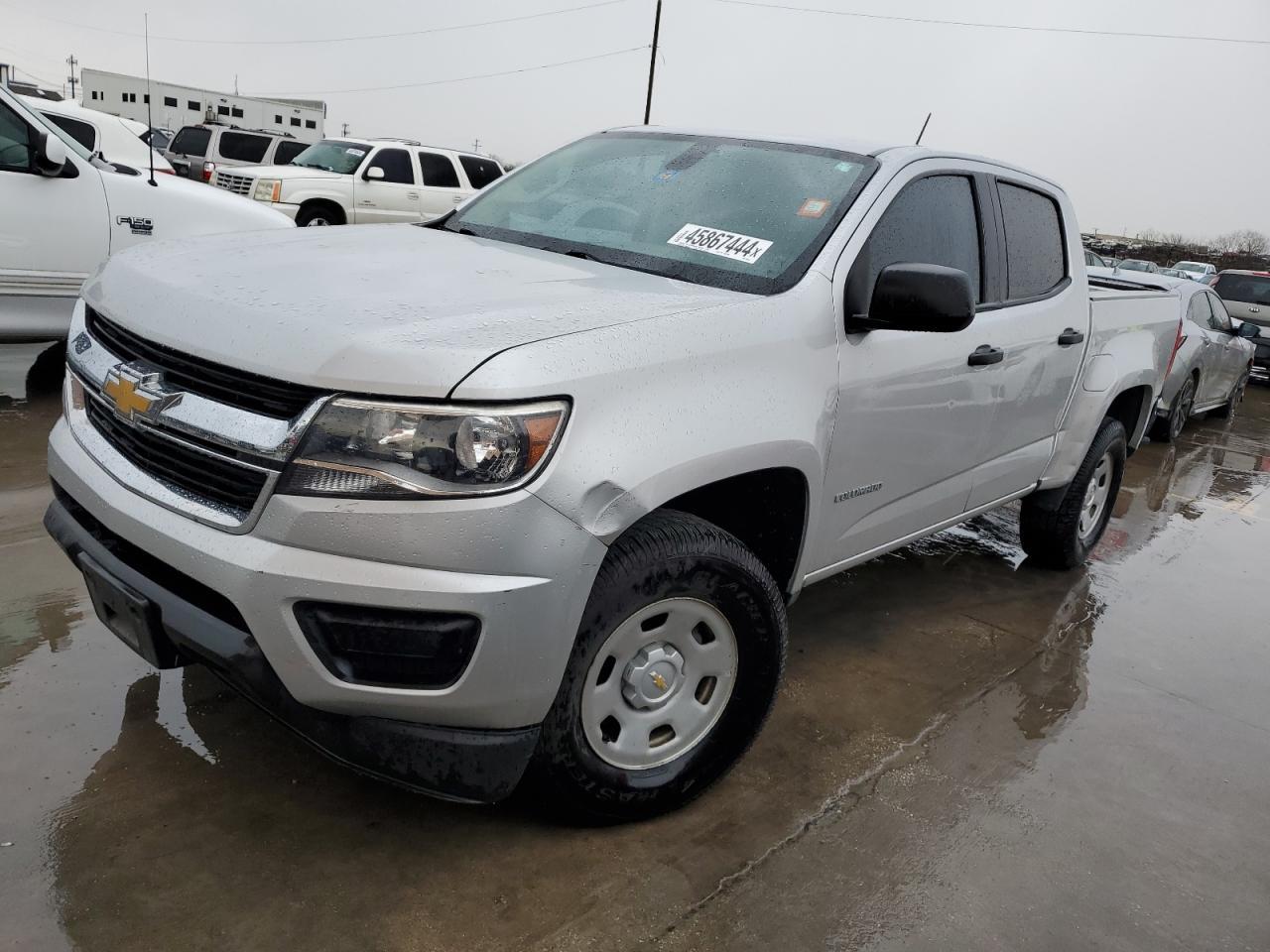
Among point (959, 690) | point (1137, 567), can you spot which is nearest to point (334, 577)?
point (959, 690)

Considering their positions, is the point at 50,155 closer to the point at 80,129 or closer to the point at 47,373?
the point at 47,373

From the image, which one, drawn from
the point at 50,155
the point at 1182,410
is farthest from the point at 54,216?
the point at 1182,410

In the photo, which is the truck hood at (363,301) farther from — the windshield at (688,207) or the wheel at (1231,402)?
the wheel at (1231,402)

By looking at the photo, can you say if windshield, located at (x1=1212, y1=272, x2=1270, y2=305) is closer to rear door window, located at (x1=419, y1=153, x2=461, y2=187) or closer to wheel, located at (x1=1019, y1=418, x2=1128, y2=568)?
rear door window, located at (x1=419, y1=153, x2=461, y2=187)

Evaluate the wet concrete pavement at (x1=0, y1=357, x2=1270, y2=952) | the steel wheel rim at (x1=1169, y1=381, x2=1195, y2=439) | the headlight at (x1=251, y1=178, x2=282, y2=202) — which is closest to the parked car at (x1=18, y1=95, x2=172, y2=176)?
the headlight at (x1=251, y1=178, x2=282, y2=202)

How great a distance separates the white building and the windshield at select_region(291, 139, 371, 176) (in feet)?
91.7

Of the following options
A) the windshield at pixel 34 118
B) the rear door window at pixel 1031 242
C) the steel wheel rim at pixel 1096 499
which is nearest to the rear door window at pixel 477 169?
the windshield at pixel 34 118

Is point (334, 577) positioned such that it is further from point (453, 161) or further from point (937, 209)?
point (453, 161)

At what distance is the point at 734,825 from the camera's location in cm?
262

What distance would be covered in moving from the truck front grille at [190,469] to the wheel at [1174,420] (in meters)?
9.46

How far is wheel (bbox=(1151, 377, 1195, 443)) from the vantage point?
962 cm

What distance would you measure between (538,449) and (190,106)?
4415 cm

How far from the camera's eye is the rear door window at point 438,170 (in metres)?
14.2

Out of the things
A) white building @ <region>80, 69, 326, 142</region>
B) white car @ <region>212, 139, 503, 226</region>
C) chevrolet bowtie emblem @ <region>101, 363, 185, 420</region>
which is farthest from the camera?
white building @ <region>80, 69, 326, 142</region>
